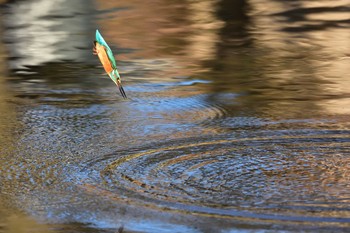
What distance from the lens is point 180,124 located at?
5.52 metres

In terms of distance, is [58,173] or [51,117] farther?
[51,117]

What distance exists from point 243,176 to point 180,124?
131cm

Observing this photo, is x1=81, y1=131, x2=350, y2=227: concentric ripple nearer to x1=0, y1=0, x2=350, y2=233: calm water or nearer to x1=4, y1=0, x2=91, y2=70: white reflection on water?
x1=0, y1=0, x2=350, y2=233: calm water

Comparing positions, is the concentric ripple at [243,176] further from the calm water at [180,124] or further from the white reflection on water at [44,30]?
the white reflection on water at [44,30]

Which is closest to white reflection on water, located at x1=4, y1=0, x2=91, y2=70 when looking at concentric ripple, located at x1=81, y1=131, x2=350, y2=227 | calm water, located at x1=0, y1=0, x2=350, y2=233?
calm water, located at x1=0, y1=0, x2=350, y2=233

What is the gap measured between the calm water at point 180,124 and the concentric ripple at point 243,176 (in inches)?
0.4

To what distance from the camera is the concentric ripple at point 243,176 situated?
375cm

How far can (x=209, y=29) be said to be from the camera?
Result: 931 cm

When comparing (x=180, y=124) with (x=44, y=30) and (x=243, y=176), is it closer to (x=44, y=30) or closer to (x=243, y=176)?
(x=243, y=176)

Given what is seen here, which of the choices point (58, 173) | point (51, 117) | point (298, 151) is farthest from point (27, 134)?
point (298, 151)

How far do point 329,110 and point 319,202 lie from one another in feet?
6.64

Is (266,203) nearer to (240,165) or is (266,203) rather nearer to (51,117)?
(240,165)

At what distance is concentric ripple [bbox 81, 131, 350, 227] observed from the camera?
12.3 ft

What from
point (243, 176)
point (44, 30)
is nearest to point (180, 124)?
point (243, 176)
